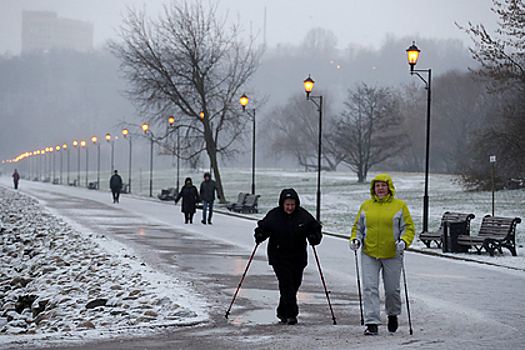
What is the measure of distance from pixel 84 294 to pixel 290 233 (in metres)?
4.19

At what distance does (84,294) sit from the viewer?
1060 cm

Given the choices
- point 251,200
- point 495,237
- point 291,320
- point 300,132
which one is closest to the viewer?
point 291,320

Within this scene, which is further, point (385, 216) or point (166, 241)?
point (166, 241)

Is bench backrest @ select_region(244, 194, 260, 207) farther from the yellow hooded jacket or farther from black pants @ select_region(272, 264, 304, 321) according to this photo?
the yellow hooded jacket

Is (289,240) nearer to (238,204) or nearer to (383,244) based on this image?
(383,244)

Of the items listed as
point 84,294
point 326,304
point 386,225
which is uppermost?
point 386,225

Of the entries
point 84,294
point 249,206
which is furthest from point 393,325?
point 249,206

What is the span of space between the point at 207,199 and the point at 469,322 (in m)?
17.0

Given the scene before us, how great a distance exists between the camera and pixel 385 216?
7609 millimetres

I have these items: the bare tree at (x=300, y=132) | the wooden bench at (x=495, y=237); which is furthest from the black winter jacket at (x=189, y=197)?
the bare tree at (x=300, y=132)

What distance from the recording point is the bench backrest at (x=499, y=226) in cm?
1603

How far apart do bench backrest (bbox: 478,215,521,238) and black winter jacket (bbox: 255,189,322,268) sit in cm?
937

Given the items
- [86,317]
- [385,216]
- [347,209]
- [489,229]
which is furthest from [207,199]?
[385,216]

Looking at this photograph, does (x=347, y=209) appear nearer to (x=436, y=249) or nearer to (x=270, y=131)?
(x=436, y=249)
